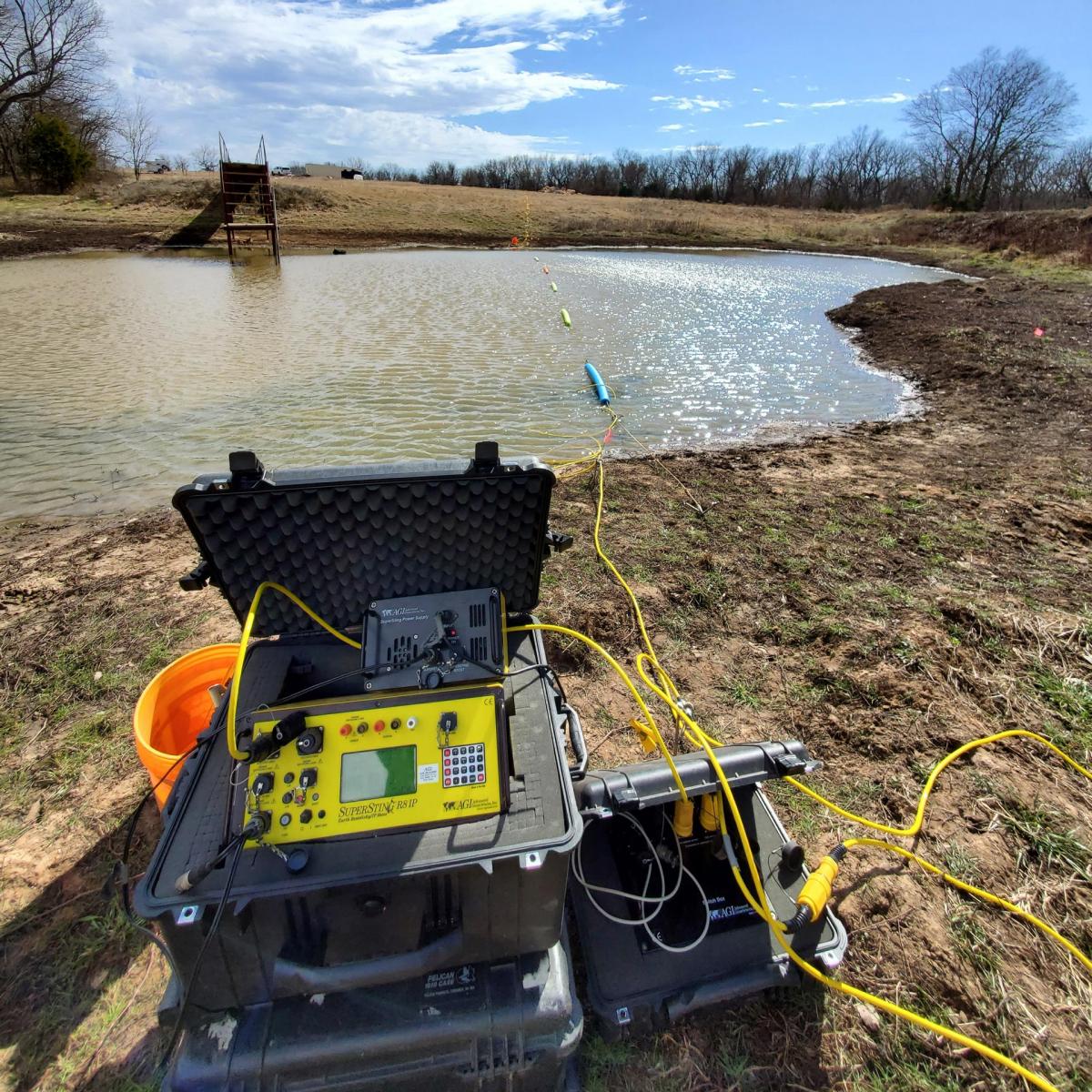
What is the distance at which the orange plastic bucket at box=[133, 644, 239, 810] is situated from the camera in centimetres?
219

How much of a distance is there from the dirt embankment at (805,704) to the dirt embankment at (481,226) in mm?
19447

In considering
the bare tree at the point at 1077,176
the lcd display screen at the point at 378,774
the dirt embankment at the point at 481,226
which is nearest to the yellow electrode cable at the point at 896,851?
the lcd display screen at the point at 378,774

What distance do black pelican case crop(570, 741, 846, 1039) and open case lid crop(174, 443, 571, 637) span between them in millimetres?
788

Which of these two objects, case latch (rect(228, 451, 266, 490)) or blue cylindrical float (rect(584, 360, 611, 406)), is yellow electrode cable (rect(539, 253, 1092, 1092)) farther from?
blue cylindrical float (rect(584, 360, 611, 406))

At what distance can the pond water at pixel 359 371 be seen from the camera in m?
5.84

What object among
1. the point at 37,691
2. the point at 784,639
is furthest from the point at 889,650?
the point at 37,691

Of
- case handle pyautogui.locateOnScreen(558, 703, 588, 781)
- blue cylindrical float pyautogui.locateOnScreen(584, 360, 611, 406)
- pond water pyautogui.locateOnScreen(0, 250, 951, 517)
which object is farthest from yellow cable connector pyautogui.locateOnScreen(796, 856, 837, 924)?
blue cylindrical float pyautogui.locateOnScreen(584, 360, 611, 406)

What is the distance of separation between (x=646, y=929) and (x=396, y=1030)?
73 centimetres

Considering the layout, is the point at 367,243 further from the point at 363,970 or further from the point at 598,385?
the point at 363,970

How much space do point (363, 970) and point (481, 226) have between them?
3089 cm

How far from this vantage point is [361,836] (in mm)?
1412

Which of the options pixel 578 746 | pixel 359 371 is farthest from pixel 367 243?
pixel 578 746

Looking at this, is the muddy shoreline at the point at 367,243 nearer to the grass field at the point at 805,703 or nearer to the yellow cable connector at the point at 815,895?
the grass field at the point at 805,703

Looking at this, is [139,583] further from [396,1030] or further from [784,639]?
[784,639]
